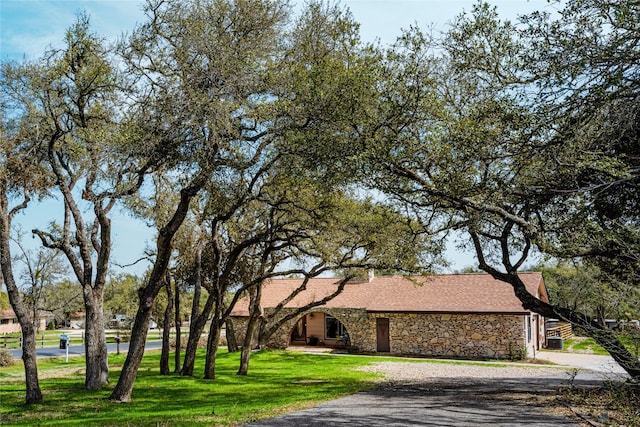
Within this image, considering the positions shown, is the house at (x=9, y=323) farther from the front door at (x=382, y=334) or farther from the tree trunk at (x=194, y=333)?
the tree trunk at (x=194, y=333)

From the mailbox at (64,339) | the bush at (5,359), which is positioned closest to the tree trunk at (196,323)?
the mailbox at (64,339)

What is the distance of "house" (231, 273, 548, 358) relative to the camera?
26.5 m

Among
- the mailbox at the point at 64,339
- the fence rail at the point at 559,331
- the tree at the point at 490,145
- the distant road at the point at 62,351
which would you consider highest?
the tree at the point at 490,145

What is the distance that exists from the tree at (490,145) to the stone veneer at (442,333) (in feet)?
48.4

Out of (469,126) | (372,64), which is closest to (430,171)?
(469,126)

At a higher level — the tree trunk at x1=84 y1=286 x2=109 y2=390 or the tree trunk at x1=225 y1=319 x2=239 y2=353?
the tree trunk at x1=84 y1=286 x2=109 y2=390

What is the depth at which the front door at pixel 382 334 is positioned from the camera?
29531 mm

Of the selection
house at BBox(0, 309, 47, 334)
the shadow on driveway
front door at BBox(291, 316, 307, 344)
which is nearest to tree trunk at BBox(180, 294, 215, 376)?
the shadow on driveway

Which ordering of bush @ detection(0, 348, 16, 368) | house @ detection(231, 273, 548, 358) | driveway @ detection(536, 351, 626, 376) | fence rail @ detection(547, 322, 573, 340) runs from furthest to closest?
1. fence rail @ detection(547, 322, 573, 340)
2. house @ detection(231, 273, 548, 358)
3. bush @ detection(0, 348, 16, 368)
4. driveway @ detection(536, 351, 626, 376)

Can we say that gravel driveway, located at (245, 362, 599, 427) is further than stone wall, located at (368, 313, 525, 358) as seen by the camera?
No

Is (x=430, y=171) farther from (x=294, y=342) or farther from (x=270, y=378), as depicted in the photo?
(x=294, y=342)

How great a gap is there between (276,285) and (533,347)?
53.5ft

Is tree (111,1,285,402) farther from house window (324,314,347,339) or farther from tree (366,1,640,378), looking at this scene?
house window (324,314,347,339)

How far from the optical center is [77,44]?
13609 mm
